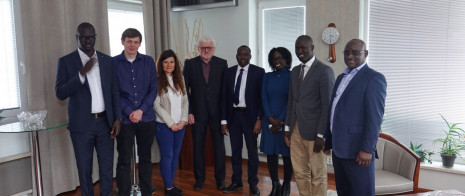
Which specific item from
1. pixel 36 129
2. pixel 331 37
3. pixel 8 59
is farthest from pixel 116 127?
pixel 331 37

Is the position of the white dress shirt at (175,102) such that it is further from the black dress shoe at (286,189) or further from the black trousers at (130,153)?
the black dress shoe at (286,189)

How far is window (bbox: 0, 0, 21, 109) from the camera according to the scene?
318 centimetres

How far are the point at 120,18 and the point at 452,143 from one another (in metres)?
3.81

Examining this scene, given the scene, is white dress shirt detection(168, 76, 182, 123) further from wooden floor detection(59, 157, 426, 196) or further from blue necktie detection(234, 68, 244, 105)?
wooden floor detection(59, 157, 426, 196)

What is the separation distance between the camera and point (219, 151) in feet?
11.7

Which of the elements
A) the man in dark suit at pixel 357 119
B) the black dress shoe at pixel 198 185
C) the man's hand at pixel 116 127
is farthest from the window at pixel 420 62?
the man's hand at pixel 116 127

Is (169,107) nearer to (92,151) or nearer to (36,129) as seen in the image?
(92,151)

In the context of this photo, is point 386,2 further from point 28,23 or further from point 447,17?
point 28,23

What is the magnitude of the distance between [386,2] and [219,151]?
2.29m

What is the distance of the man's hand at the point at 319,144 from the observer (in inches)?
101

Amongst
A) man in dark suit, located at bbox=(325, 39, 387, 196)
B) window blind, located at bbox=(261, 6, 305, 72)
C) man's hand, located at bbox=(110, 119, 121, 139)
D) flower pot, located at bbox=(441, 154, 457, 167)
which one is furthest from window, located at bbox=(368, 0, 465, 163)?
man's hand, located at bbox=(110, 119, 121, 139)

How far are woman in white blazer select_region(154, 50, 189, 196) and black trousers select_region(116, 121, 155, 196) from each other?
13 centimetres

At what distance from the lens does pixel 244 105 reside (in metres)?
3.33

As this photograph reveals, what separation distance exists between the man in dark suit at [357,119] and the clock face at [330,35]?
1.65m
